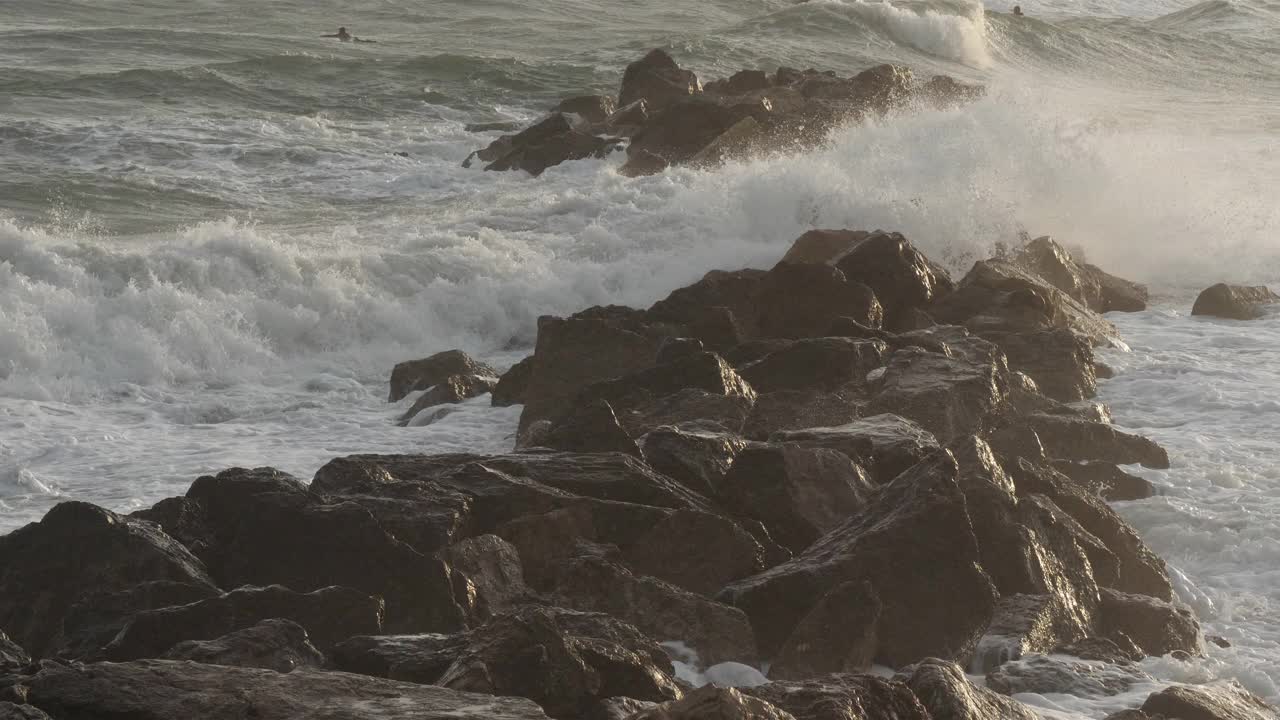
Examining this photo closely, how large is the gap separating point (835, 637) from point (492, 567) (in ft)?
4.67

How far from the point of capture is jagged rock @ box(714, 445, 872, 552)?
6.84m

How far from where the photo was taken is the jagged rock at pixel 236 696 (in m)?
4.27

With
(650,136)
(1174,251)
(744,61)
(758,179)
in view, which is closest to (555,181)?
(650,136)

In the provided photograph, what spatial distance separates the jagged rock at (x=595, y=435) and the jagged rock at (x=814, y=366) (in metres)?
1.56

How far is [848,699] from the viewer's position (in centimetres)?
468

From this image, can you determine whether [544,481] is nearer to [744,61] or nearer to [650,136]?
[650,136]

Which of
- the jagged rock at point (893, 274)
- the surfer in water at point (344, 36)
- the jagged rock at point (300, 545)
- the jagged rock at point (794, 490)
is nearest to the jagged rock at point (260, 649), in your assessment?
the jagged rock at point (300, 545)

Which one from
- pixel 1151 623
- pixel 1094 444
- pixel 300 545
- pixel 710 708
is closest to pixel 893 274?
pixel 1094 444

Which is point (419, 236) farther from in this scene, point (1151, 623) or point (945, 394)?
point (1151, 623)

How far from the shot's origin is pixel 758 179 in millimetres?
14477

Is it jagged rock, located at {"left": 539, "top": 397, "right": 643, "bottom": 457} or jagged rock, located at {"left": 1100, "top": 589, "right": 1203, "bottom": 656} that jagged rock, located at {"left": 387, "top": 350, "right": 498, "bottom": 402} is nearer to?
jagged rock, located at {"left": 539, "top": 397, "right": 643, "bottom": 457}

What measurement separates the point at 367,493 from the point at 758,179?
8.36 m

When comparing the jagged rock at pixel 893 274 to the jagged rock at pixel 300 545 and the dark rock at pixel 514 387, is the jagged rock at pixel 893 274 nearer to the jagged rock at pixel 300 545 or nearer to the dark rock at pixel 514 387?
the dark rock at pixel 514 387

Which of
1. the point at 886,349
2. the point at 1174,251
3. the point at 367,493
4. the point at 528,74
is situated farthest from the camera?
the point at 528,74
